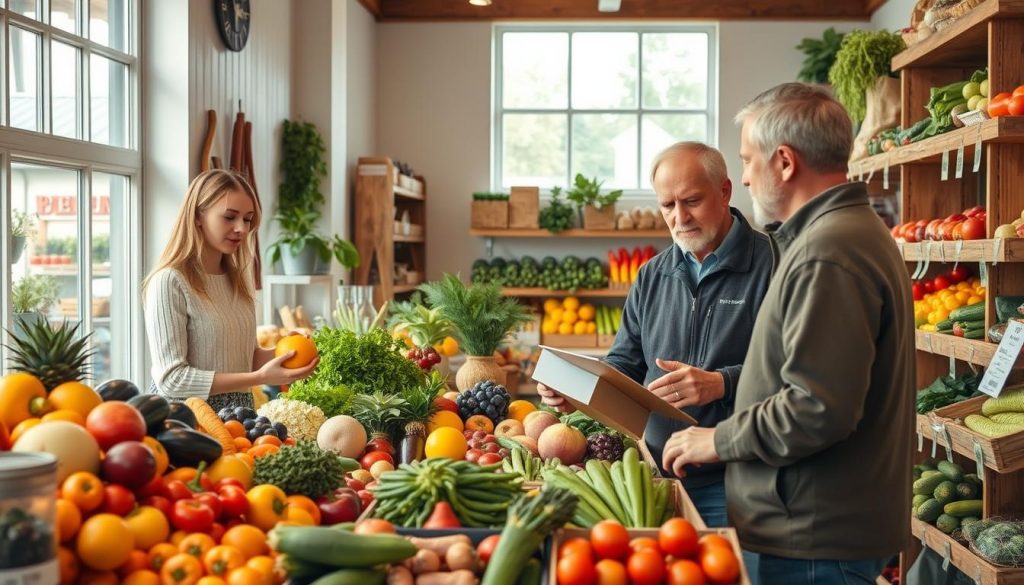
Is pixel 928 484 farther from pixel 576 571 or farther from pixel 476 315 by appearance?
pixel 576 571

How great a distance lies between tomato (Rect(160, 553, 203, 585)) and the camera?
5.57 feet

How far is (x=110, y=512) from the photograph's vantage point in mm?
1725

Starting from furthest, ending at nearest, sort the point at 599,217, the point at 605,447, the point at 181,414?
the point at 599,217, the point at 605,447, the point at 181,414

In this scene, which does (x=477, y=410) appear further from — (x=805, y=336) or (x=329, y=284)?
(x=329, y=284)

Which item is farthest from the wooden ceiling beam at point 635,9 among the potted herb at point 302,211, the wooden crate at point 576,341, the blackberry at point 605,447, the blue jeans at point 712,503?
the blue jeans at point 712,503

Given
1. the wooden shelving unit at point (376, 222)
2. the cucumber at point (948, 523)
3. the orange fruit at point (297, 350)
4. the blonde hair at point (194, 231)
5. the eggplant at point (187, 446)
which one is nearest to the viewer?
the eggplant at point (187, 446)

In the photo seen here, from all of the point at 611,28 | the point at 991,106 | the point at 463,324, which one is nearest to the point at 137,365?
the point at 463,324

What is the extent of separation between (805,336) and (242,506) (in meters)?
1.12

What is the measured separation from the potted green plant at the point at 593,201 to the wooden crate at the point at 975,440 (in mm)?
4118

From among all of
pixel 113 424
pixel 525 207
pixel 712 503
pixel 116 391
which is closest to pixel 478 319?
pixel 712 503

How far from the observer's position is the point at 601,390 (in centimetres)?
233

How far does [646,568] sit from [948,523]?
2.71m

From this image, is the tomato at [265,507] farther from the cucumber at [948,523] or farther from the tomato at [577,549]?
the cucumber at [948,523]

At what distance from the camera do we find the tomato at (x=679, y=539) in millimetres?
1780
